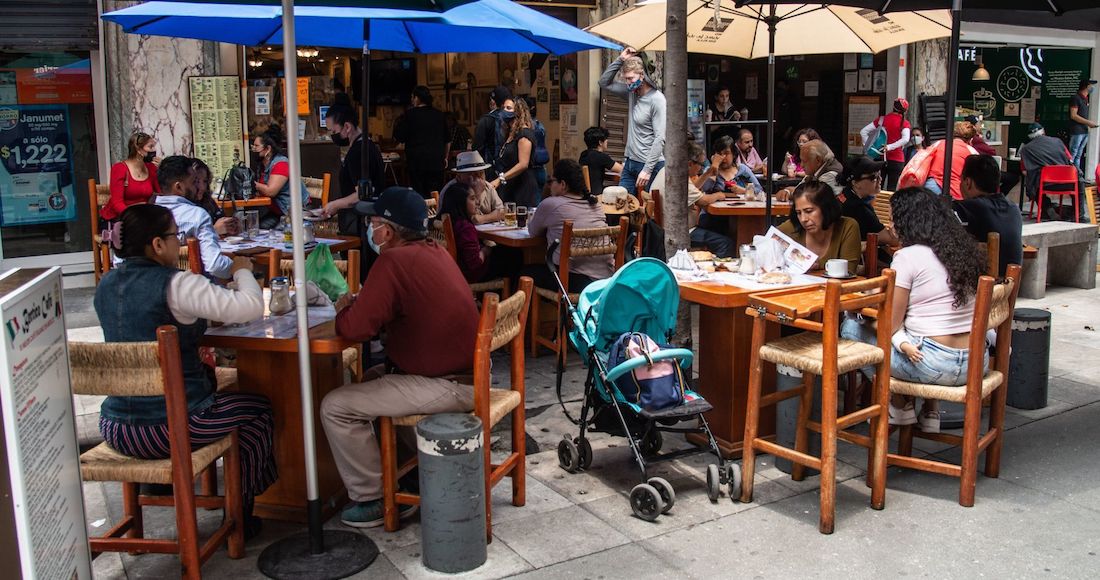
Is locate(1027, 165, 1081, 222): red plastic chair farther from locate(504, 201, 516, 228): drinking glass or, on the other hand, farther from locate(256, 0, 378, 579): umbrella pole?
locate(256, 0, 378, 579): umbrella pole

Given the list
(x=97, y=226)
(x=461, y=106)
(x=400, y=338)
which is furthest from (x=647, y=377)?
(x=461, y=106)

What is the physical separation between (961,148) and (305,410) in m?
7.92

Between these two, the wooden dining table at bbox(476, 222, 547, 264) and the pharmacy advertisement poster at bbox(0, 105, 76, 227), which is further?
the pharmacy advertisement poster at bbox(0, 105, 76, 227)

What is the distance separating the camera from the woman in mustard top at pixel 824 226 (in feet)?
18.9

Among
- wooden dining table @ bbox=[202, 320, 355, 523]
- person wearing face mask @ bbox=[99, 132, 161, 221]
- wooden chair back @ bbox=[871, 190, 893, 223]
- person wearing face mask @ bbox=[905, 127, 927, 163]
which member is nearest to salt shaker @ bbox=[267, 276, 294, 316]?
wooden dining table @ bbox=[202, 320, 355, 523]

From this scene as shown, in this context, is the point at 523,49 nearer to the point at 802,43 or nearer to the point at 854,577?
the point at 802,43

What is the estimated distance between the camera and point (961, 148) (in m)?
9.97

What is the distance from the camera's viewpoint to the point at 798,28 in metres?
8.03

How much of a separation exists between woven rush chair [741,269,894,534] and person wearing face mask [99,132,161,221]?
5.39 m

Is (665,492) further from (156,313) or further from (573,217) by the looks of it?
(573,217)

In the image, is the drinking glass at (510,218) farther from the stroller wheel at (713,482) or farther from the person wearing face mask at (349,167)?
the stroller wheel at (713,482)

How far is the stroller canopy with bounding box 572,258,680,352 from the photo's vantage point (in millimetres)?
4855

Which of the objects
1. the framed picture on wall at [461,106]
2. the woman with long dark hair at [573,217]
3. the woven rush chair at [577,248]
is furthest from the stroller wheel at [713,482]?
the framed picture on wall at [461,106]

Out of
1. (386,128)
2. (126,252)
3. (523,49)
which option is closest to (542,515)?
(126,252)
